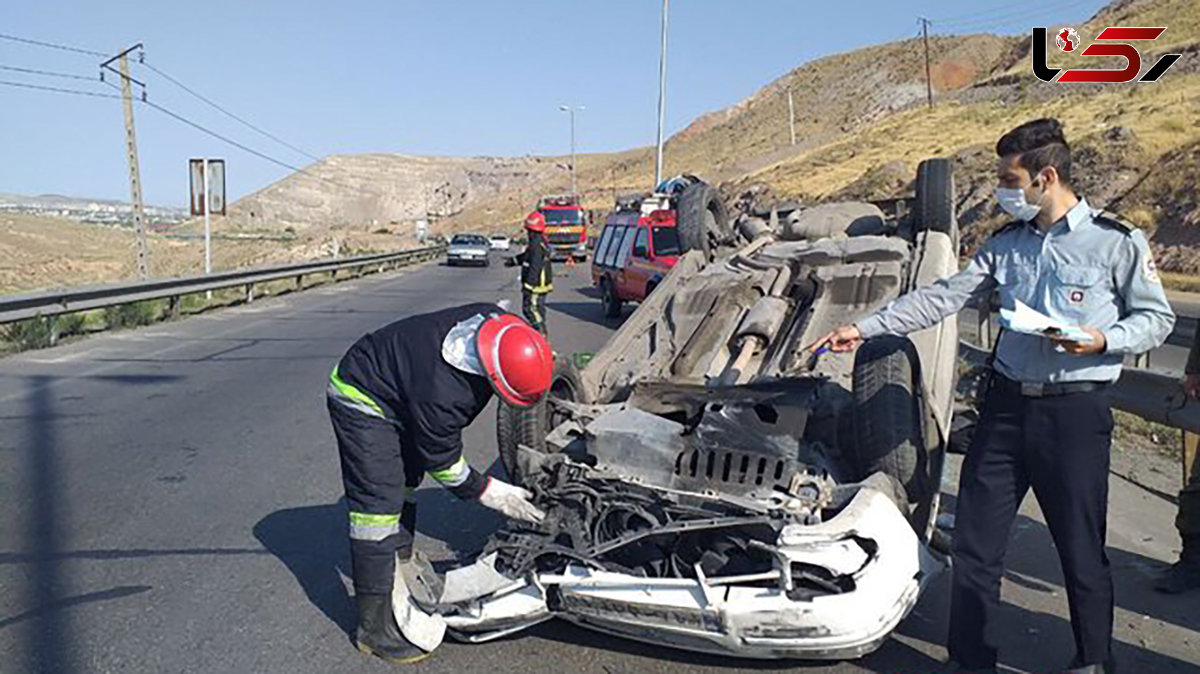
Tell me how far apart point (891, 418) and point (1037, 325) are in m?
1.05

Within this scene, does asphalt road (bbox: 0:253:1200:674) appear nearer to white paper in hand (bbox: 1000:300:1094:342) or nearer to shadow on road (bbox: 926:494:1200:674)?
shadow on road (bbox: 926:494:1200:674)

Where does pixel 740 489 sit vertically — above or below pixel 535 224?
below

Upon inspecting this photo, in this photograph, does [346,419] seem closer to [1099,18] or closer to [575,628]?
[575,628]

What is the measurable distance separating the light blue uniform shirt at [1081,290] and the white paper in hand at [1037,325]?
0.44ft

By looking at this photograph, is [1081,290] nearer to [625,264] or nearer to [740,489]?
[740,489]

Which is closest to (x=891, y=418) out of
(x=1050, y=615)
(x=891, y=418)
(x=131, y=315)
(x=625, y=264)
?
(x=891, y=418)

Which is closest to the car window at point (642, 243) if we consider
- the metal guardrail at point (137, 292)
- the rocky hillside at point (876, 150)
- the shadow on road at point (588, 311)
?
the shadow on road at point (588, 311)

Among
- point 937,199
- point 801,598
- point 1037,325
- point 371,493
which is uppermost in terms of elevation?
point 937,199

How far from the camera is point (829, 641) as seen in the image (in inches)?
131

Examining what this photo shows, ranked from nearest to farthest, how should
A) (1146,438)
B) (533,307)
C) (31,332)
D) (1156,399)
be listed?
(1156,399)
(1146,438)
(533,307)
(31,332)

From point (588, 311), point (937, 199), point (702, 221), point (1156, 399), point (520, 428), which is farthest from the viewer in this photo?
point (588, 311)

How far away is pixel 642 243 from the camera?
15.4m

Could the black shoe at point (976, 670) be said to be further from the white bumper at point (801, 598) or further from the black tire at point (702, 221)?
the black tire at point (702, 221)

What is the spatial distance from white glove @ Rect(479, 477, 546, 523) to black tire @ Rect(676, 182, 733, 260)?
408 cm
